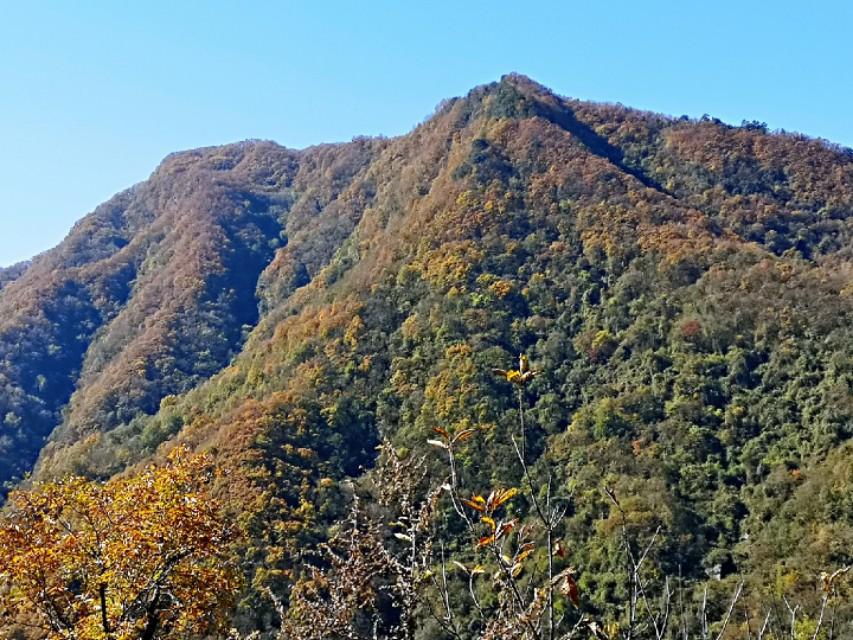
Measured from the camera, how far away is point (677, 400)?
37969 millimetres

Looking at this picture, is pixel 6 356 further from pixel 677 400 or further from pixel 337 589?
pixel 337 589

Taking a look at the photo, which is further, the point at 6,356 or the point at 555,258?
the point at 6,356

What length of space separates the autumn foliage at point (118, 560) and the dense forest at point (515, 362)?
5.06ft

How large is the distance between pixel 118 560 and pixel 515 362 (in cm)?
3675

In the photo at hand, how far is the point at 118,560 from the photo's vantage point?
9797 millimetres

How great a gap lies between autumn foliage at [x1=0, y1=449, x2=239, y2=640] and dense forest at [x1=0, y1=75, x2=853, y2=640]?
1544 mm

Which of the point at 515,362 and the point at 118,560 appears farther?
the point at 515,362

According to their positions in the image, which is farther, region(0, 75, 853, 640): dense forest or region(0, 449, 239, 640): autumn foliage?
region(0, 75, 853, 640): dense forest

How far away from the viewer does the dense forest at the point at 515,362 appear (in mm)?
27688

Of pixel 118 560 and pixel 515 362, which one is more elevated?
pixel 118 560

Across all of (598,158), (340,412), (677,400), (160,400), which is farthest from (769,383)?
(160,400)

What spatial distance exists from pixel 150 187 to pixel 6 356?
4644cm

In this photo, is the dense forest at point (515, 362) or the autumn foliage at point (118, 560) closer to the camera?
the autumn foliage at point (118, 560)

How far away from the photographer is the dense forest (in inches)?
1090
